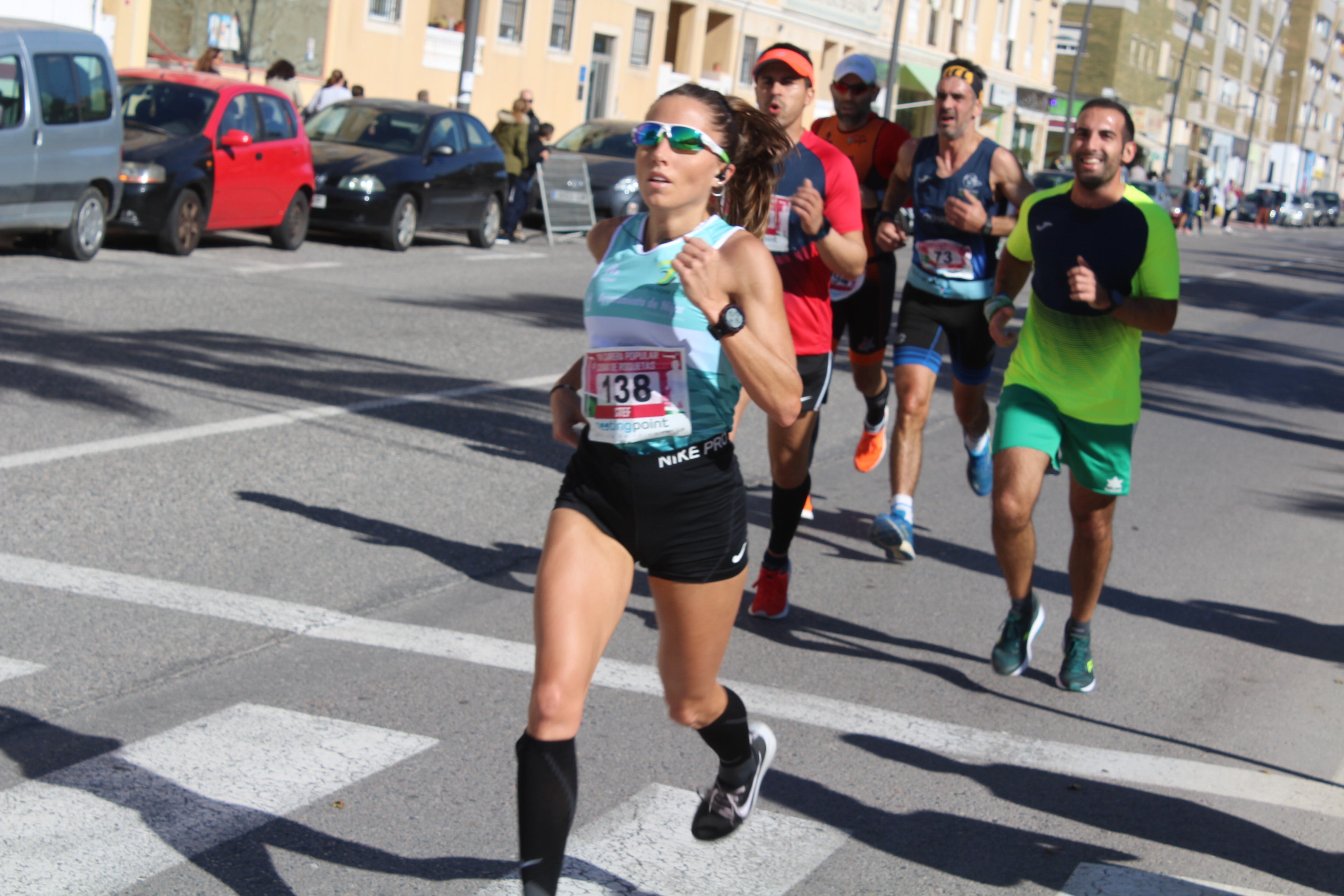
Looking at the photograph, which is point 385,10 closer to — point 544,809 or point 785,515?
point 785,515

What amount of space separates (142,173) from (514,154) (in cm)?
758

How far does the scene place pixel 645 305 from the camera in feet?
11.2

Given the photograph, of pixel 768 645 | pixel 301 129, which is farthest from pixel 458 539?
pixel 301 129

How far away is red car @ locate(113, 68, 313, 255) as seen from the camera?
1522 centimetres

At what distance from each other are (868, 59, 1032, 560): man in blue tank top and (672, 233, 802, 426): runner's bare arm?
3.50m

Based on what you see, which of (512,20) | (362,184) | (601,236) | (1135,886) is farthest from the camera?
(512,20)

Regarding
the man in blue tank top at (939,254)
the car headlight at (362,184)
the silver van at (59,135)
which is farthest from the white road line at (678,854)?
the car headlight at (362,184)

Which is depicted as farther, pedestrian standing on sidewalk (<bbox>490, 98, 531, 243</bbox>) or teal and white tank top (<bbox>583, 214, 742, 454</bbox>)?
pedestrian standing on sidewalk (<bbox>490, 98, 531, 243</bbox>)

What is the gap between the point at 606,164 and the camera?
2331 centimetres

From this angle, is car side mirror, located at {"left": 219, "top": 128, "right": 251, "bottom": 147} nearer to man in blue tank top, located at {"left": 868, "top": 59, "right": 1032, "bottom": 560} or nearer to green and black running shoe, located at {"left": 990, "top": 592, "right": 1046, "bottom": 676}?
man in blue tank top, located at {"left": 868, "top": 59, "right": 1032, "bottom": 560}

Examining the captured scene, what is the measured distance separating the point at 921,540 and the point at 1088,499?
208 cm

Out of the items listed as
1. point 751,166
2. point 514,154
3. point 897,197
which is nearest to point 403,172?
point 514,154

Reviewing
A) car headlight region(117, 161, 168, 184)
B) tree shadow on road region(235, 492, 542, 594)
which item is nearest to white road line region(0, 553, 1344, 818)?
tree shadow on road region(235, 492, 542, 594)

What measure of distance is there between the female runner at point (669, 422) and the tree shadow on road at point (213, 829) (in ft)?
1.77
